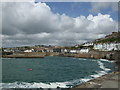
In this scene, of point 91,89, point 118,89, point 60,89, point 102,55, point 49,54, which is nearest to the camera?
point 118,89

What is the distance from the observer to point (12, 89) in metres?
15.2

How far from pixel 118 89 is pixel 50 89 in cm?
632

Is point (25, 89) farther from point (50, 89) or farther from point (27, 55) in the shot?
point (27, 55)

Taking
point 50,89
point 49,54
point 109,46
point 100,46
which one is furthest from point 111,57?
point 49,54

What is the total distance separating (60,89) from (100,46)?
118m

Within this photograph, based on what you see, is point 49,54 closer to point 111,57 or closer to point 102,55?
point 102,55

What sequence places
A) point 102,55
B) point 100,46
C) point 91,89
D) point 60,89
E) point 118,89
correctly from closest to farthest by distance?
point 118,89
point 91,89
point 60,89
point 102,55
point 100,46

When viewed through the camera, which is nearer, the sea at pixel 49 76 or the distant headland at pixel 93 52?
the sea at pixel 49 76

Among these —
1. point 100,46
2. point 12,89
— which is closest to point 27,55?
point 100,46

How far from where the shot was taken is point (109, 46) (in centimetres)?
11806

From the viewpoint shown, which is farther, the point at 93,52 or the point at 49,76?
the point at 93,52

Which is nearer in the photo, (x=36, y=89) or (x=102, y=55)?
(x=36, y=89)

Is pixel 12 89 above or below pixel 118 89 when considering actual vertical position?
below

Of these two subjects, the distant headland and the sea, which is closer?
the sea
